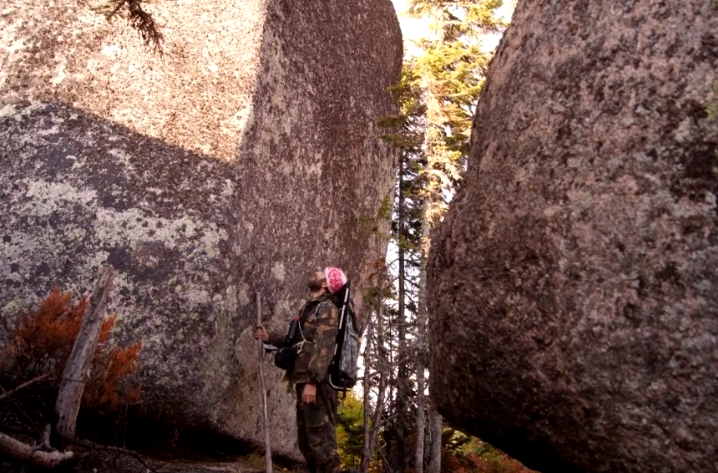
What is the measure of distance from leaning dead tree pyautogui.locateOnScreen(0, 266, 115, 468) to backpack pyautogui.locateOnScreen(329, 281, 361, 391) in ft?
8.10

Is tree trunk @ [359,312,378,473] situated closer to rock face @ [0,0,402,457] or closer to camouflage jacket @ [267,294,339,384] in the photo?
rock face @ [0,0,402,457]

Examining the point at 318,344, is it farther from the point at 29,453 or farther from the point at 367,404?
the point at 367,404

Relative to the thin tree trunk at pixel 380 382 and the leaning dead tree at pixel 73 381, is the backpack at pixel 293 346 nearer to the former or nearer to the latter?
the leaning dead tree at pixel 73 381

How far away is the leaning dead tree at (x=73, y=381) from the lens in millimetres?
4906

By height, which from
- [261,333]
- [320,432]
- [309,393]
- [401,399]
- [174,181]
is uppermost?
[174,181]

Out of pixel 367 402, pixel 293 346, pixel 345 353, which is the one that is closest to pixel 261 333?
pixel 293 346

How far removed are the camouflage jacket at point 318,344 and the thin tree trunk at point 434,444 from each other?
26.1 feet

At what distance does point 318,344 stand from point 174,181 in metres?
2.22

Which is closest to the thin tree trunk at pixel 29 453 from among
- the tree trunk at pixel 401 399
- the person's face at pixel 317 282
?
the person's face at pixel 317 282

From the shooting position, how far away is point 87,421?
618 centimetres

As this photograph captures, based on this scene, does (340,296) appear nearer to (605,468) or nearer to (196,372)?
(196,372)

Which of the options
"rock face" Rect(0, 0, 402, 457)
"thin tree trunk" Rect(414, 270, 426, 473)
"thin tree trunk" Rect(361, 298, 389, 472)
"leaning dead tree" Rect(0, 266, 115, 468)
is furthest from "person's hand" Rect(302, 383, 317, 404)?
"thin tree trunk" Rect(414, 270, 426, 473)

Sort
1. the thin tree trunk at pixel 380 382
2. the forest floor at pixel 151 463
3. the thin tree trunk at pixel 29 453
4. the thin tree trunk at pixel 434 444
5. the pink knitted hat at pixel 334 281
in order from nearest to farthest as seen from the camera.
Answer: the thin tree trunk at pixel 29 453
the forest floor at pixel 151 463
the pink knitted hat at pixel 334 281
the thin tree trunk at pixel 380 382
the thin tree trunk at pixel 434 444

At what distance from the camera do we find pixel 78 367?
515 centimetres
